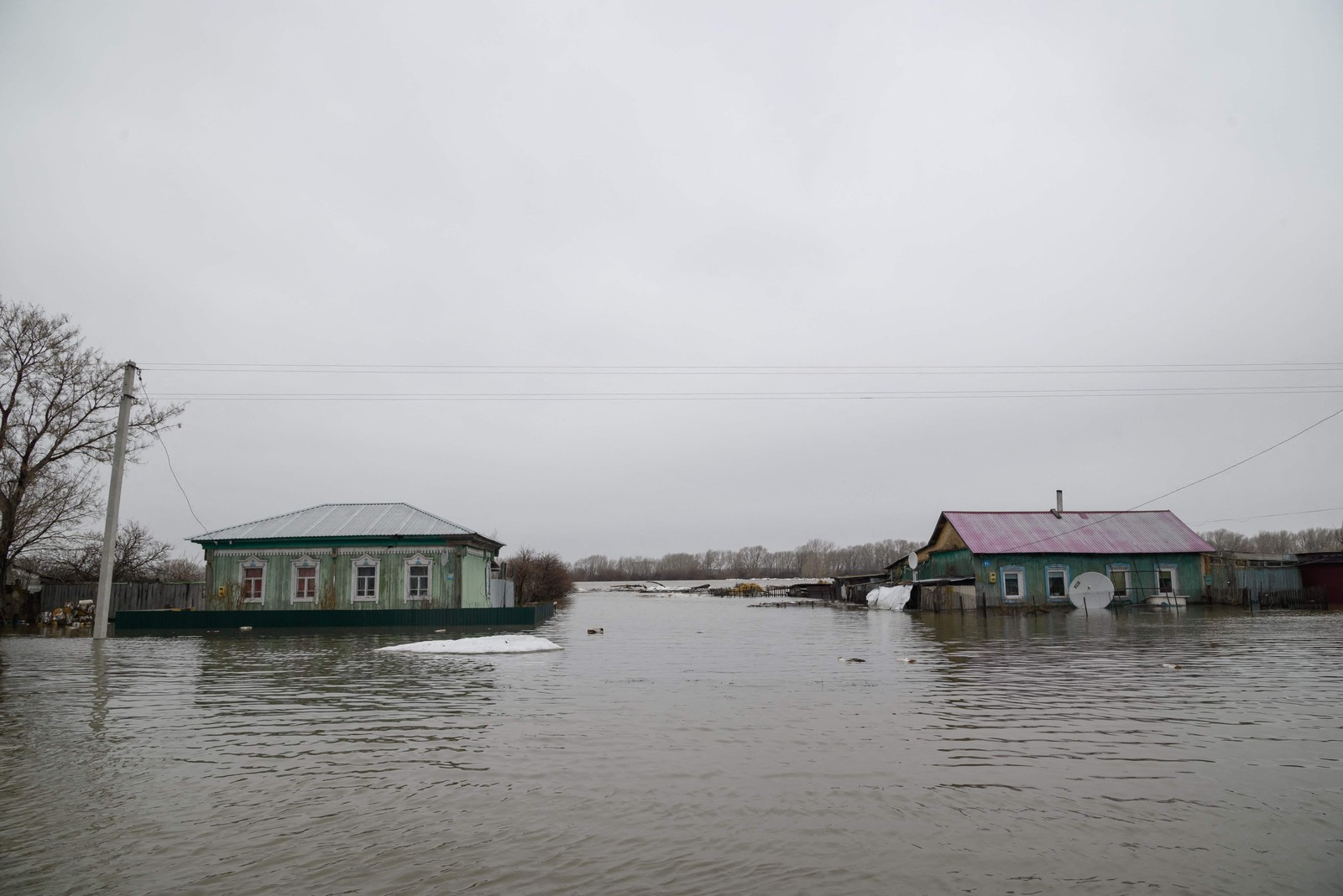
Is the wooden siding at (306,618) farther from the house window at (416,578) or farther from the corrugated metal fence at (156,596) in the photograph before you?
the corrugated metal fence at (156,596)

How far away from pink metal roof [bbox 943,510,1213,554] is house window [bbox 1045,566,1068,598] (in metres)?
1.03

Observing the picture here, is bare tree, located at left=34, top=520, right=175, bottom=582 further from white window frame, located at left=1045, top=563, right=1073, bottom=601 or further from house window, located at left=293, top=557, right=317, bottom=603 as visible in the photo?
white window frame, located at left=1045, top=563, right=1073, bottom=601

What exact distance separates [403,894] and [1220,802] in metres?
7.08

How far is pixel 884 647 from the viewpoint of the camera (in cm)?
2330

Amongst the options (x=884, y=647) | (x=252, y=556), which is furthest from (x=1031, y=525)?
(x=252, y=556)

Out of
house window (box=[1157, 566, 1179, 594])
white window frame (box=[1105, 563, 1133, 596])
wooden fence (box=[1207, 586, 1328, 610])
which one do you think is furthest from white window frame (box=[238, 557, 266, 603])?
wooden fence (box=[1207, 586, 1328, 610])

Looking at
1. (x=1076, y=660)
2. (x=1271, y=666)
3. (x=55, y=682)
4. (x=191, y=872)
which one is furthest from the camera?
(x=1076, y=660)

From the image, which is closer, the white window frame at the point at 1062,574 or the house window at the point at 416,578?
the house window at the point at 416,578

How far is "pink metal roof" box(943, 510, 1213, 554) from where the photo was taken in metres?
46.5

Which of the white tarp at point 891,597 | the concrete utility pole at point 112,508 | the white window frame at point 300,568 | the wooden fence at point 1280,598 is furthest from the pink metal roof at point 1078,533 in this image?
the concrete utility pole at point 112,508

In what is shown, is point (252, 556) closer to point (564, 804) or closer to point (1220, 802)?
point (564, 804)

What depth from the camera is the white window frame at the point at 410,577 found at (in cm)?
3581

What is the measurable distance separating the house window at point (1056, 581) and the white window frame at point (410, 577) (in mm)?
33245

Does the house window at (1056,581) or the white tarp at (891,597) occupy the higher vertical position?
the house window at (1056,581)
